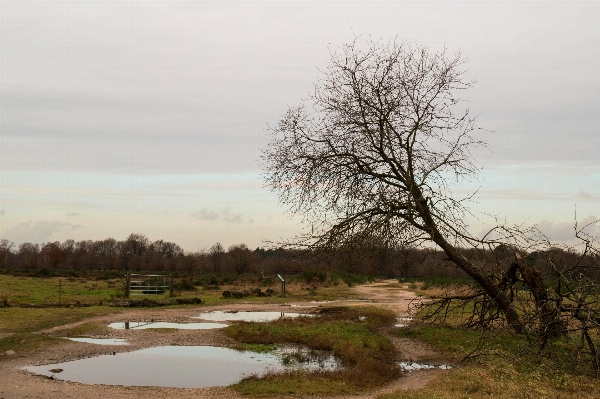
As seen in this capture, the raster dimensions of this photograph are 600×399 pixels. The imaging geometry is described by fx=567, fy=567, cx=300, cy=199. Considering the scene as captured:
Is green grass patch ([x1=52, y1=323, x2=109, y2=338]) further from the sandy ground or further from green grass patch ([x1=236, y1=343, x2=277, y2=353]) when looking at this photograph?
green grass patch ([x1=236, y1=343, x2=277, y2=353])

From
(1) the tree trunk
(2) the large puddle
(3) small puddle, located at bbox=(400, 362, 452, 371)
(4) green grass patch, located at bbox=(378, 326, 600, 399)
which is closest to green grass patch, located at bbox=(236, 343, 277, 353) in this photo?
(2) the large puddle

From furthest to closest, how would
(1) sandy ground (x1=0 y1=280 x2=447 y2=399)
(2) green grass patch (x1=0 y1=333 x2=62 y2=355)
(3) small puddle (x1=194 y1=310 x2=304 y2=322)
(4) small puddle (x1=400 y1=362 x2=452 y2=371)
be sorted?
(3) small puddle (x1=194 y1=310 x2=304 y2=322) < (2) green grass patch (x1=0 y1=333 x2=62 y2=355) < (4) small puddle (x1=400 y1=362 x2=452 y2=371) < (1) sandy ground (x1=0 y1=280 x2=447 y2=399)

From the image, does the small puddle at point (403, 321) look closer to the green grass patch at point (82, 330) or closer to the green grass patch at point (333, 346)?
the green grass patch at point (333, 346)

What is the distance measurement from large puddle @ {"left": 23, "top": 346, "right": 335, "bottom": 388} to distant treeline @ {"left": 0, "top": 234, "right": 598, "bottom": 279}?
109 inches

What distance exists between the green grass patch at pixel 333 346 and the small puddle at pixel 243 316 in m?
1.74

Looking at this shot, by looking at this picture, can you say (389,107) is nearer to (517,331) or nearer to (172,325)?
(517,331)

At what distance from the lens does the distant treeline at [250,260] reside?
1451 cm

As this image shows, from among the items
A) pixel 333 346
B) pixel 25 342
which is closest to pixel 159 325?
pixel 25 342

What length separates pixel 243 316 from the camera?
23.2 m

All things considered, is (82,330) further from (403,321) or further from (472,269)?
(472,269)

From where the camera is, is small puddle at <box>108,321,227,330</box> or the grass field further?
small puddle at <box>108,321,227,330</box>

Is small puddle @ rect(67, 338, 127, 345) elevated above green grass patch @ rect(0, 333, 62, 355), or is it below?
below

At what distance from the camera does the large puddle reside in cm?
1136

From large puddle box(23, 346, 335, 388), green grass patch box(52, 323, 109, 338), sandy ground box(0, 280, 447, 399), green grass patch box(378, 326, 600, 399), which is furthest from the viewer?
green grass patch box(52, 323, 109, 338)
